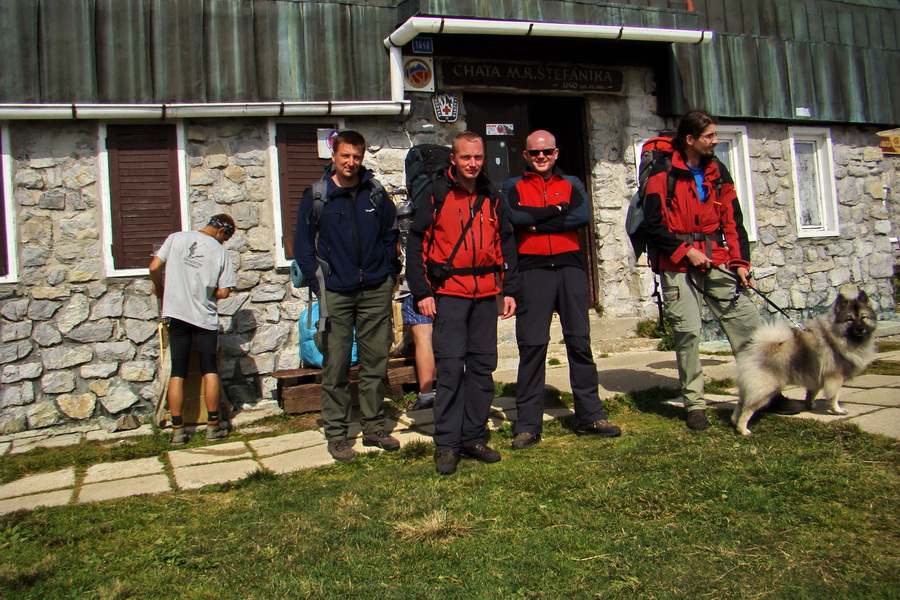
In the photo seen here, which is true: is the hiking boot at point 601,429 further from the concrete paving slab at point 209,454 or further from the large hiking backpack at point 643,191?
the concrete paving slab at point 209,454

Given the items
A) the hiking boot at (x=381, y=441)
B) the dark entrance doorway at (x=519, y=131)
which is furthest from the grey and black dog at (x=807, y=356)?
the dark entrance doorway at (x=519, y=131)

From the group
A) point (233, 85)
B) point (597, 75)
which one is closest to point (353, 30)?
point (233, 85)

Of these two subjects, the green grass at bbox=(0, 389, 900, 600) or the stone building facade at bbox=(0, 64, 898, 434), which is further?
the stone building facade at bbox=(0, 64, 898, 434)

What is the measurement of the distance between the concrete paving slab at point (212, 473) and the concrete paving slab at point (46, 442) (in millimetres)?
1766

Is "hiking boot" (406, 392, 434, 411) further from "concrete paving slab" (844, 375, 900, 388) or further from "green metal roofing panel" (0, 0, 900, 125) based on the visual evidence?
"green metal roofing panel" (0, 0, 900, 125)

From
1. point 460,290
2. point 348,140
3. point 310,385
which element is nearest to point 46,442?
point 310,385

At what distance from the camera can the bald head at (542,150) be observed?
14.7 ft

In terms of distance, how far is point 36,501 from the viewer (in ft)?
13.5

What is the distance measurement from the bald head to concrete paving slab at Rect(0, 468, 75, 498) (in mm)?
3474

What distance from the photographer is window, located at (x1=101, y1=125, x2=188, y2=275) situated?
6918 millimetres

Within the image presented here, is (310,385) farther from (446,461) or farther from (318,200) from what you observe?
(446,461)

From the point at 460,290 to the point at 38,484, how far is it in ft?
9.50

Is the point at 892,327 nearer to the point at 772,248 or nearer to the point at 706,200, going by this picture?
the point at 772,248

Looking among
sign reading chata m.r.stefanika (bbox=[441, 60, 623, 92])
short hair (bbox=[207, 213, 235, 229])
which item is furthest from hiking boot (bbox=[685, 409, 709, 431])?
sign reading chata m.r.stefanika (bbox=[441, 60, 623, 92])
